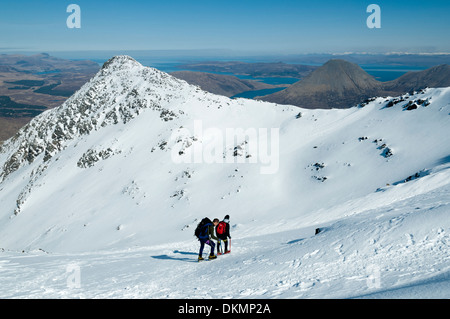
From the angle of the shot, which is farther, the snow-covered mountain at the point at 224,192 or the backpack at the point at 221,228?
the backpack at the point at 221,228

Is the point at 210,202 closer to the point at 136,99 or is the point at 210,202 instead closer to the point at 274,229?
the point at 274,229

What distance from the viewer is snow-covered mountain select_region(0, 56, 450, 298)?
9141 mm

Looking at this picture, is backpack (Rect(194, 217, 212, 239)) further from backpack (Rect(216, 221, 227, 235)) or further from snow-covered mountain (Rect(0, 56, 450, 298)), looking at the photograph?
snow-covered mountain (Rect(0, 56, 450, 298))

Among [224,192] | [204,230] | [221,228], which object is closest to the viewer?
[204,230]

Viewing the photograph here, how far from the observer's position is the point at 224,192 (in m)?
36.5

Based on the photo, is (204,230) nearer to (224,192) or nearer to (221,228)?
(221,228)

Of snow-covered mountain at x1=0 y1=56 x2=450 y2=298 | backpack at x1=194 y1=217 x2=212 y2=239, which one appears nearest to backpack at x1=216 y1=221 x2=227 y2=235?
backpack at x1=194 y1=217 x2=212 y2=239

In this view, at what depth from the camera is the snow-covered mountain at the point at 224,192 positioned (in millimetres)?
9141

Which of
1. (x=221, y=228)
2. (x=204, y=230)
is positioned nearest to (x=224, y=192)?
(x=221, y=228)

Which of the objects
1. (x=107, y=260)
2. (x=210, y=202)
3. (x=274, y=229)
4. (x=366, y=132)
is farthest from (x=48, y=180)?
(x=366, y=132)

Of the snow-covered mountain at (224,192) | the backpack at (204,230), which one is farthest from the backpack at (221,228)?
the snow-covered mountain at (224,192)

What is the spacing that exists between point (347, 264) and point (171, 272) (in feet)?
22.9

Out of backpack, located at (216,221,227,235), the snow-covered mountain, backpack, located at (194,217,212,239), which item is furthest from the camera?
backpack, located at (216,221,227,235)

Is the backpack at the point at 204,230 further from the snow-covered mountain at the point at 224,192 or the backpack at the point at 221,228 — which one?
the snow-covered mountain at the point at 224,192
